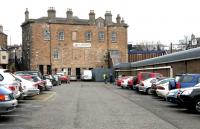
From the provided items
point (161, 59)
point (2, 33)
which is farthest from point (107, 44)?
point (161, 59)

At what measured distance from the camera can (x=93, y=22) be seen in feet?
302

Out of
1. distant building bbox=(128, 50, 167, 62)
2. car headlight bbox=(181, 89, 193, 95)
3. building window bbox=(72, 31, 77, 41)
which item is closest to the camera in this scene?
car headlight bbox=(181, 89, 193, 95)

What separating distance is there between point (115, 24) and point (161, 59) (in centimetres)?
4427

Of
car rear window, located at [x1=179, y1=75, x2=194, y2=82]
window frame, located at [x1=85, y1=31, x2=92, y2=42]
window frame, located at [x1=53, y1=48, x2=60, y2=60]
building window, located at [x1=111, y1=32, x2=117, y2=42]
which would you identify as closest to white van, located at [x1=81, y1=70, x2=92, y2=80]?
window frame, located at [x1=53, y1=48, x2=60, y2=60]

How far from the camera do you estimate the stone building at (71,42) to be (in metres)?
87.2

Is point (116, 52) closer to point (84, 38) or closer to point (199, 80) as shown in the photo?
point (84, 38)

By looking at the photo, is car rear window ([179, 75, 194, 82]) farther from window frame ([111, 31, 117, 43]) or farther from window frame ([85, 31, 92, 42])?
window frame ([111, 31, 117, 43])

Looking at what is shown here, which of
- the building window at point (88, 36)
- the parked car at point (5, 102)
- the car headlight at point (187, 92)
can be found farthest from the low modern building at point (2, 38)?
the parked car at point (5, 102)

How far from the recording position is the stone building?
8719 cm

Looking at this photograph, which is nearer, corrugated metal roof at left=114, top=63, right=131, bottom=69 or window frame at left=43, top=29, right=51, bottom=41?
corrugated metal roof at left=114, top=63, right=131, bottom=69

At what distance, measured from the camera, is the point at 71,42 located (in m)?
90.0

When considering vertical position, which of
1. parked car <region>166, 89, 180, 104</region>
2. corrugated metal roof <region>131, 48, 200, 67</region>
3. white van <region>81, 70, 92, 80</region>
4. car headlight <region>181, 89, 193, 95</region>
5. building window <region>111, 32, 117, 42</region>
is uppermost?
building window <region>111, 32, 117, 42</region>

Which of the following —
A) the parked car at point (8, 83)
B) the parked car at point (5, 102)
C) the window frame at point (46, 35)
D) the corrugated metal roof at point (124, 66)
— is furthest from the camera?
the window frame at point (46, 35)

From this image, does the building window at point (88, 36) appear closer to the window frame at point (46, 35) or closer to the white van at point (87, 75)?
the window frame at point (46, 35)
